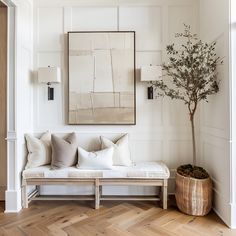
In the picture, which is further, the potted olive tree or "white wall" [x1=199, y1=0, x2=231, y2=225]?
the potted olive tree

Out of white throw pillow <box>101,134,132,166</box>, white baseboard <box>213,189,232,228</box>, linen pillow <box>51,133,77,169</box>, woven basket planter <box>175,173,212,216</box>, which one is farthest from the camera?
white throw pillow <box>101,134,132,166</box>

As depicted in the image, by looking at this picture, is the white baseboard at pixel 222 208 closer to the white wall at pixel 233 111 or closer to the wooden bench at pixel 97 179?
the white wall at pixel 233 111

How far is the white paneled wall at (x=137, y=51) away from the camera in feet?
11.2

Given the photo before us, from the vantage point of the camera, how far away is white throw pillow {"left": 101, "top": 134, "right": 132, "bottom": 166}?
314 cm

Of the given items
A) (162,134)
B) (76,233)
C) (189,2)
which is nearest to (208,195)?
(162,134)

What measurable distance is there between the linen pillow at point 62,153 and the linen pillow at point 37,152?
17 cm

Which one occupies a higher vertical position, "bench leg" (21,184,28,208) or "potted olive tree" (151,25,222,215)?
"potted olive tree" (151,25,222,215)

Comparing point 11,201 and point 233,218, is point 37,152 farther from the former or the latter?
point 233,218

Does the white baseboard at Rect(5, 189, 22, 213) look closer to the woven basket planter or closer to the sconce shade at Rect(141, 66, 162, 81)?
the woven basket planter

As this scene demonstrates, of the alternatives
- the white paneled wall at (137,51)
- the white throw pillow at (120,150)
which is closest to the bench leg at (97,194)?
the white throw pillow at (120,150)

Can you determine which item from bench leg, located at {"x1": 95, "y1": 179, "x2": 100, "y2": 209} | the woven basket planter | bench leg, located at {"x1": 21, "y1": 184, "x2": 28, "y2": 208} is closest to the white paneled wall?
the woven basket planter

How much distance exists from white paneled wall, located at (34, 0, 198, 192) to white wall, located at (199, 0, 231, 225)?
1.08ft

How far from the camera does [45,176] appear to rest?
2.92m

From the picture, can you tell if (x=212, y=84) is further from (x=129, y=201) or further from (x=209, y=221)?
(x=129, y=201)
